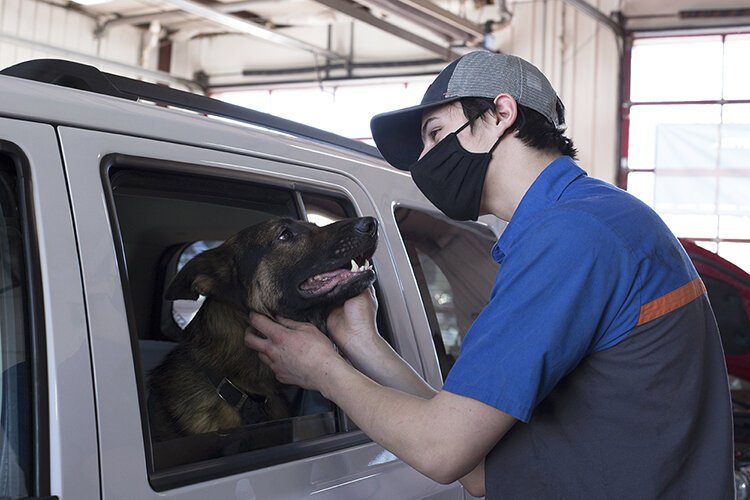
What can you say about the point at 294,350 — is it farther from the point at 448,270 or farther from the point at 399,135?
the point at 448,270

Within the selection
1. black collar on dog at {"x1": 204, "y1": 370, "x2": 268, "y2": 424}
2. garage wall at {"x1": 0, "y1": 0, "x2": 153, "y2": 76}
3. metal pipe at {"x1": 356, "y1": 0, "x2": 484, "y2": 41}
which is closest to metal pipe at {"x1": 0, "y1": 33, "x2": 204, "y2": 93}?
garage wall at {"x1": 0, "y1": 0, "x2": 153, "y2": 76}

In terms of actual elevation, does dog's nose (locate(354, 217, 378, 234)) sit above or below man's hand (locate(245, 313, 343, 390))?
above

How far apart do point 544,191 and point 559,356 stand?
39 cm

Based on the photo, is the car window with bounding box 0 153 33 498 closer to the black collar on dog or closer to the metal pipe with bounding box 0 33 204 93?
the black collar on dog

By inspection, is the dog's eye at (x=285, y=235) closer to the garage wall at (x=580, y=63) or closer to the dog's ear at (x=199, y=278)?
the dog's ear at (x=199, y=278)

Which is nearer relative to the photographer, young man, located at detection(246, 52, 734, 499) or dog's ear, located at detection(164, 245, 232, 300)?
young man, located at detection(246, 52, 734, 499)

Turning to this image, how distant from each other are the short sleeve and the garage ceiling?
7140 mm

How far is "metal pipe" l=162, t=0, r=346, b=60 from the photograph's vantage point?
9.34 m

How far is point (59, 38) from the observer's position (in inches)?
497

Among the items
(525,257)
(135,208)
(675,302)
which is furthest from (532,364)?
(135,208)

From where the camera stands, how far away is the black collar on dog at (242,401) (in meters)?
2.04

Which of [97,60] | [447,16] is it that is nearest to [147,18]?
[97,60]

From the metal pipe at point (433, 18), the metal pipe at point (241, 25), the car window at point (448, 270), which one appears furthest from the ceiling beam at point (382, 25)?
the car window at point (448, 270)

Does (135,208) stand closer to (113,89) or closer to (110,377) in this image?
(113,89)
